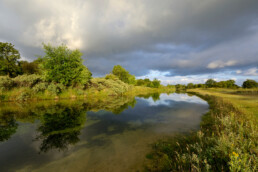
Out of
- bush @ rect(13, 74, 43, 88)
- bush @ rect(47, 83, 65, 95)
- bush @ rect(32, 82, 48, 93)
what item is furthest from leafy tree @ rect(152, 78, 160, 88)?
bush @ rect(13, 74, 43, 88)

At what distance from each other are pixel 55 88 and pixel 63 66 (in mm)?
5851

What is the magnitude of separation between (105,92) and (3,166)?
30.5 m

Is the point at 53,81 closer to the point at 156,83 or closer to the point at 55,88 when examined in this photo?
the point at 55,88

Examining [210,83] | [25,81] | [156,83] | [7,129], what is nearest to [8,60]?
[25,81]

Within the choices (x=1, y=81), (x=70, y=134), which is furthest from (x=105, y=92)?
(x=70, y=134)

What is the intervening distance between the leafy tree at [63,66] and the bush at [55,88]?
1177 mm

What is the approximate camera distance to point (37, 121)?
10414 mm

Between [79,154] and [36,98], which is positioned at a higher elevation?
[36,98]

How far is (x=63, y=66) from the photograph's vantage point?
25.4 metres

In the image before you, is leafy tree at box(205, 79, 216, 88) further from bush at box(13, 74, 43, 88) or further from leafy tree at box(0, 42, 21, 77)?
leafy tree at box(0, 42, 21, 77)

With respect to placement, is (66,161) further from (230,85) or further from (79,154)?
(230,85)

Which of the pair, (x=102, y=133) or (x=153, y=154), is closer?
(x=153, y=154)

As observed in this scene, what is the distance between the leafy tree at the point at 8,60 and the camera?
123 feet

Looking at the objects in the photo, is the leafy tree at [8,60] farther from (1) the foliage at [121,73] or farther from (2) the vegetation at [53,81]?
(1) the foliage at [121,73]
